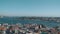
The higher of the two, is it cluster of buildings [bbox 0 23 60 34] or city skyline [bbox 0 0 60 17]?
city skyline [bbox 0 0 60 17]

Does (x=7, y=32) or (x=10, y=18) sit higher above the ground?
(x=10, y=18)

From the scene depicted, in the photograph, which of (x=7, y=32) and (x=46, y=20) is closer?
(x=7, y=32)

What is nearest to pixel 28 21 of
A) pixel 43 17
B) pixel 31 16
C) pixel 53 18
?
pixel 31 16

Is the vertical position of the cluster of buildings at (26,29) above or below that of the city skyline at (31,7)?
below

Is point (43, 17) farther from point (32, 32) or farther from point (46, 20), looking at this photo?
point (32, 32)

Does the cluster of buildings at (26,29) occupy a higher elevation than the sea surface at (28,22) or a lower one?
lower

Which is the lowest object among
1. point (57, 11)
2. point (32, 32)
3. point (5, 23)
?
point (32, 32)

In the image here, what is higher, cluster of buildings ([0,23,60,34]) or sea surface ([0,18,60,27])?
sea surface ([0,18,60,27])

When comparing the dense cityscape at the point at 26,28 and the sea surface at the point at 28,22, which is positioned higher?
the sea surface at the point at 28,22
